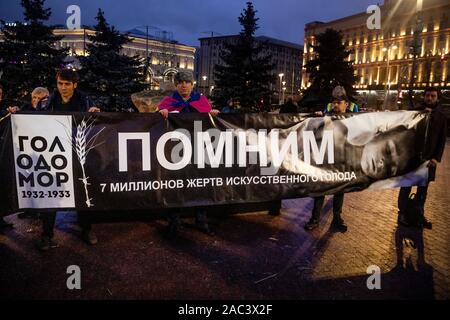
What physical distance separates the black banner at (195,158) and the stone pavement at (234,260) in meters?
0.61

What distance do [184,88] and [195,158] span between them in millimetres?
1125

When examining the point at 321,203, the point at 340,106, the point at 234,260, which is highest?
the point at 340,106

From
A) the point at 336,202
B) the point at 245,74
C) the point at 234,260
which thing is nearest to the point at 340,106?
the point at 336,202

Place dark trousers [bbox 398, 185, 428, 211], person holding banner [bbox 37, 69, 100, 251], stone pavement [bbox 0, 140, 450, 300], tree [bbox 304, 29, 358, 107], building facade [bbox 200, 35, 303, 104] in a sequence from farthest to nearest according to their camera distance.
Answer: building facade [bbox 200, 35, 303, 104]
tree [bbox 304, 29, 358, 107]
dark trousers [bbox 398, 185, 428, 211]
person holding banner [bbox 37, 69, 100, 251]
stone pavement [bbox 0, 140, 450, 300]

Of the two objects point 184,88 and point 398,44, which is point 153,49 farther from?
point 184,88

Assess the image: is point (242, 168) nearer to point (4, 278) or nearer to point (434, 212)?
point (4, 278)

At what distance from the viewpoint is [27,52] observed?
62.2 feet

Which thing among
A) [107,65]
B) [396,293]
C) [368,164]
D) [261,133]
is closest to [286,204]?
[368,164]

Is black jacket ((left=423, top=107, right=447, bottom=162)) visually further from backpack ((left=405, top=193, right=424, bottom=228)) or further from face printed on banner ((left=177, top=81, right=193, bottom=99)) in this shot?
face printed on banner ((left=177, top=81, right=193, bottom=99))

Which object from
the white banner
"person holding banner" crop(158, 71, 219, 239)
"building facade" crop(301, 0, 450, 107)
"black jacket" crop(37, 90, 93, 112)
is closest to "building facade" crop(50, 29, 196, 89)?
"building facade" crop(301, 0, 450, 107)

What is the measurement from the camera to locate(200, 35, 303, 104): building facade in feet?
388

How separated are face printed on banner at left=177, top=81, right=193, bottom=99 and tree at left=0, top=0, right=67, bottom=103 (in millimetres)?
16583

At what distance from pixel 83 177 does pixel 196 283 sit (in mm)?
1849

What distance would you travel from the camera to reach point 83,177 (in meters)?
4.33
